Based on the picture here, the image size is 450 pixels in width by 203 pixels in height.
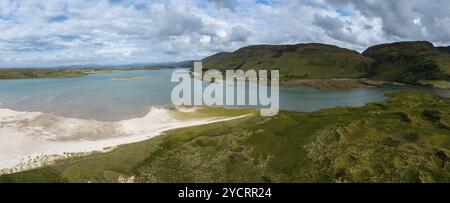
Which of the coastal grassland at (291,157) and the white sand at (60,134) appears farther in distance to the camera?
the white sand at (60,134)

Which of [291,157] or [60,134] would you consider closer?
[291,157]

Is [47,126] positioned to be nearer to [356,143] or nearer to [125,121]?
[125,121]

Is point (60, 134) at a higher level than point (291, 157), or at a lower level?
lower
